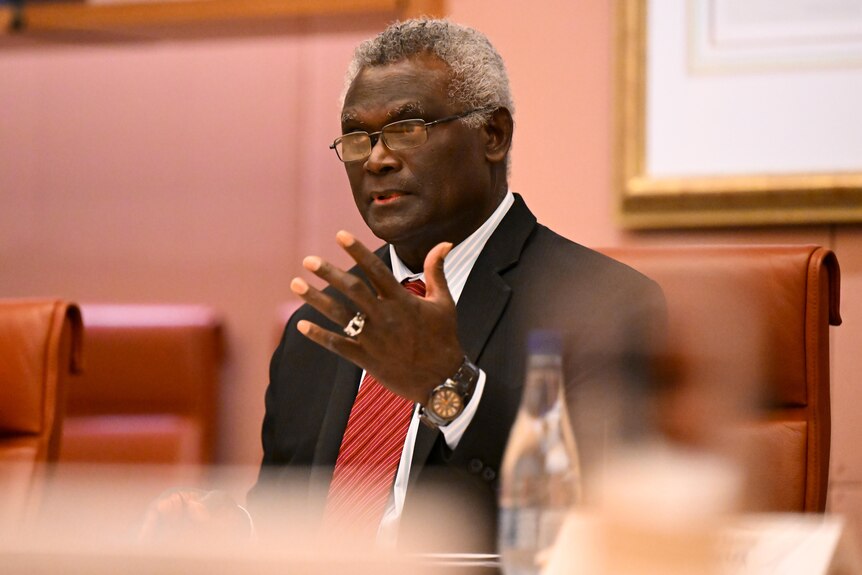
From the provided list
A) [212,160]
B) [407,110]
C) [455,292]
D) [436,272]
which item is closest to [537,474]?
[436,272]

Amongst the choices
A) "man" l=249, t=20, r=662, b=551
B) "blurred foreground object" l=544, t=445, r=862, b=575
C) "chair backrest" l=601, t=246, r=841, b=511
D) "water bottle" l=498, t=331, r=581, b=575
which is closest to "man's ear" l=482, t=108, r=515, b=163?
"man" l=249, t=20, r=662, b=551

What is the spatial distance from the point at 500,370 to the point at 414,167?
0.36 metres

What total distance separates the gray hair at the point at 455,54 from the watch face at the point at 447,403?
0.59 m

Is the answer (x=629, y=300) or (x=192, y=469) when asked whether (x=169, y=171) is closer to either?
(x=192, y=469)

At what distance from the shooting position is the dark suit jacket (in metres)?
1.51

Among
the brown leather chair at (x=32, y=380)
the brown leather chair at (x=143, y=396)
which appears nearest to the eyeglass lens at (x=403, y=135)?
the brown leather chair at (x=32, y=380)

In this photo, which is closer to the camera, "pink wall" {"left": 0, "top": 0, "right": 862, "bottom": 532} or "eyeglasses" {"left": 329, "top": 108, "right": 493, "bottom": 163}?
"eyeglasses" {"left": 329, "top": 108, "right": 493, "bottom": 163}

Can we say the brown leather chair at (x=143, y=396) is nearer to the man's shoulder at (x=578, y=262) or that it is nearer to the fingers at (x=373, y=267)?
the man's shoulder at (x=578, y=262)

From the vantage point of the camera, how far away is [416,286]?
69.4 inches

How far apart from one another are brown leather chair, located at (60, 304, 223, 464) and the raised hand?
1.27m

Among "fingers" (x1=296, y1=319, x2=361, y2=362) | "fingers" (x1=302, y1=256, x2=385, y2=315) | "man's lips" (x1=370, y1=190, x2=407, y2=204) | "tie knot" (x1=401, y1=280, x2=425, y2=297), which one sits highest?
"man's lips" (x1=370, y1=190, x2=407, y2=204)

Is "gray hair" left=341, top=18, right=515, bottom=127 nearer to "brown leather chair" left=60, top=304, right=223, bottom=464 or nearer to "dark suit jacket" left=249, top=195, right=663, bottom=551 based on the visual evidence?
"dark suit jacket" left=249, top=195, right=663, bottom=551

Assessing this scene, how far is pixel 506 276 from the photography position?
1.74 m

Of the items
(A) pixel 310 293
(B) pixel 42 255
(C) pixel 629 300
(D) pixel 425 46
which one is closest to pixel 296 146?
(B) pixel 42 255
